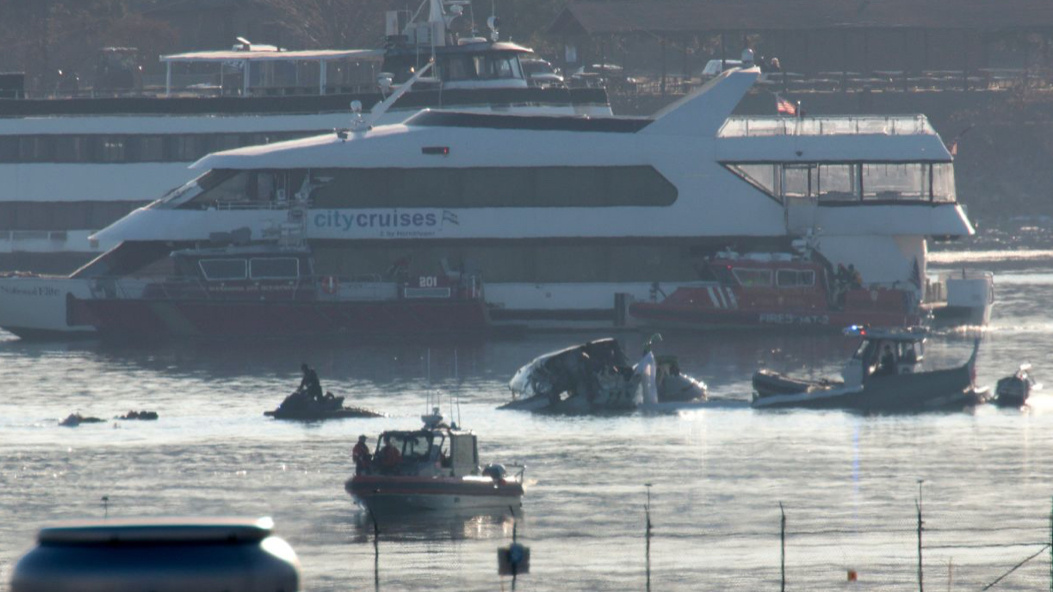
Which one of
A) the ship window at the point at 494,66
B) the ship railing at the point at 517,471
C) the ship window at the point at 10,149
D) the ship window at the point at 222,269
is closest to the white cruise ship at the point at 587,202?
the ship window at the point at 222,269

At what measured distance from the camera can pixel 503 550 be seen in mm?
19297

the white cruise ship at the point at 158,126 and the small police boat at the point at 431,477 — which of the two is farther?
the white cruise ship at the point at 158,126

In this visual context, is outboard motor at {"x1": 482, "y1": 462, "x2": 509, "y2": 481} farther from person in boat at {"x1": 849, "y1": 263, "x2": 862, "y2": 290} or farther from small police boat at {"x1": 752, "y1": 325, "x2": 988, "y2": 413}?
person in boat at {"x1": 849, "y1": 263, "x2": 862, "y2": 290}

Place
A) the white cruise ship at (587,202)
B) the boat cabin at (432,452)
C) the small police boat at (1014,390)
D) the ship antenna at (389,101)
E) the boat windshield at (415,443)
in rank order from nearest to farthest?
the boat cabin at (432,452)
the boat windshield at (415,443)
the small police boat at (1014,390)
the white cruise ship at (587,202)
the ship antenna at (389,101)

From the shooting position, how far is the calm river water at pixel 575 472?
21734mm

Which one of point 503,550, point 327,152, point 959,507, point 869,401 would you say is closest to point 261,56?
point 327,152

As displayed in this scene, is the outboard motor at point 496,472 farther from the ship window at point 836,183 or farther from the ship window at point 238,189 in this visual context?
the ship window at point 836,183

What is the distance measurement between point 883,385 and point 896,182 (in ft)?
54.2

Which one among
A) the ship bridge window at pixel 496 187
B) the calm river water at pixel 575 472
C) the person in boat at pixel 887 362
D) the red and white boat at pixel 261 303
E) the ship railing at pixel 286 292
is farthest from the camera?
the ship bridge window at pixel 496 187

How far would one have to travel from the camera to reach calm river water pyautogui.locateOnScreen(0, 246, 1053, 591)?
21.7m

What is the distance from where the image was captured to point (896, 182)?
173ft

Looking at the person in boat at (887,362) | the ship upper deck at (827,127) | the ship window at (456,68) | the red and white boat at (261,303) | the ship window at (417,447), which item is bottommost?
the ship window at (417,447)

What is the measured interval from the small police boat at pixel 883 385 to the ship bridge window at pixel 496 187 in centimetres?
1495

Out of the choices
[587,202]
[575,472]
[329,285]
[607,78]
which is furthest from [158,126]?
[575,472]
